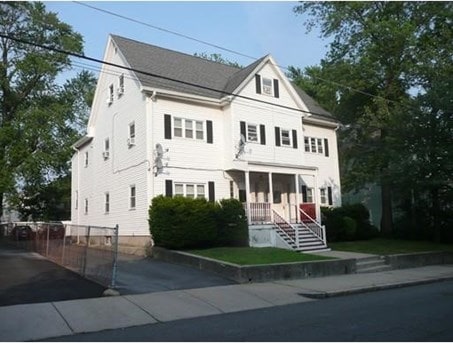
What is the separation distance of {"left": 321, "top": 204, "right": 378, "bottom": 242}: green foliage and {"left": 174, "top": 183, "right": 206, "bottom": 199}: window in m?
7.05

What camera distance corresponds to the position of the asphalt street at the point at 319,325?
7.65 m

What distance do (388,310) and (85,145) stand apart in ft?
84.5

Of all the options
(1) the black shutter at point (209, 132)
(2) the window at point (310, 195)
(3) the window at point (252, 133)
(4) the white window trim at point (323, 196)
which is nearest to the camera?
(1) the black shutter at point (209, 132)

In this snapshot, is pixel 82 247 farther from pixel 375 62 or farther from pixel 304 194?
pixel 375 62

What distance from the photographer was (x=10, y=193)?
3825 centimetres

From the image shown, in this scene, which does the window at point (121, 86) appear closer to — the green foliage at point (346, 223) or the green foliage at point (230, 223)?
the green foliage at point (230, 223)

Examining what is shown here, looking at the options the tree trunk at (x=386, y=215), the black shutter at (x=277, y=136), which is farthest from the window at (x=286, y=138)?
the tree trunk at (x=386, y=215)

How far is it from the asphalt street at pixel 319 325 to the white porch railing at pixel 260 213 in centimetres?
1170

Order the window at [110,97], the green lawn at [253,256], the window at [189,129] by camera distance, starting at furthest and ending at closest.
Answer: the window at [110,97] → the window at [189,129] → the green lawn at [253,256]

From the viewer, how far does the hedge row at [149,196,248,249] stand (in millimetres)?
19391

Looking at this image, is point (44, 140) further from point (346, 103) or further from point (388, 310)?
point (388, 310)

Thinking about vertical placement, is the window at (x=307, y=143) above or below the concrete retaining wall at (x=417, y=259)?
above

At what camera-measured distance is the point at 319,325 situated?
27.8 feet

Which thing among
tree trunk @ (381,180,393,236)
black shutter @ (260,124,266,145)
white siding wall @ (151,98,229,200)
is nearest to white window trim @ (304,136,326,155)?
tree trunk @ (381,180,393,236)
